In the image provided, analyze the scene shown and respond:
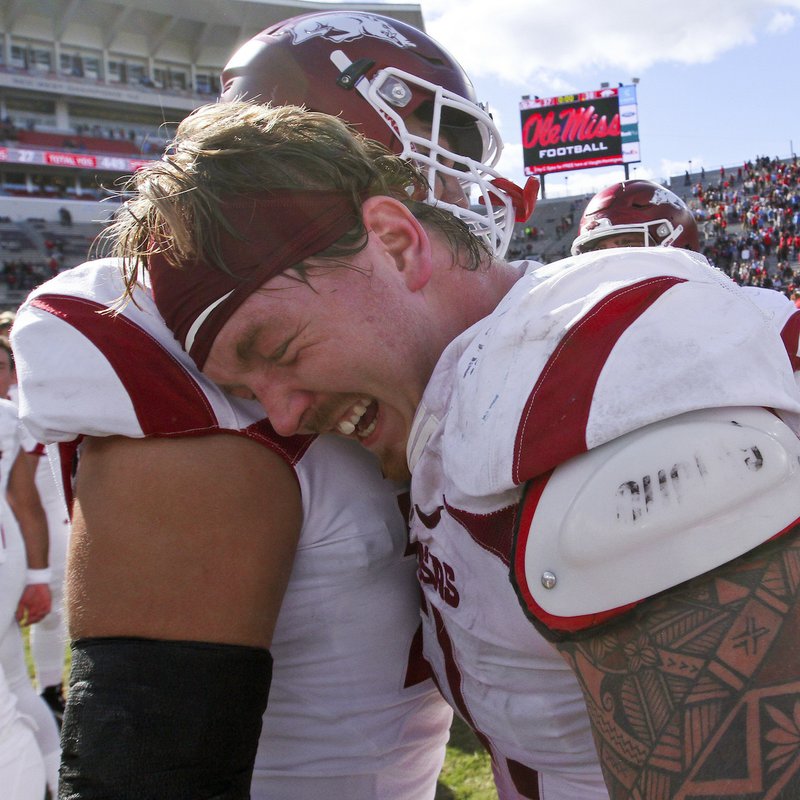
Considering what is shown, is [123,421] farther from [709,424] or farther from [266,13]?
[266,13]

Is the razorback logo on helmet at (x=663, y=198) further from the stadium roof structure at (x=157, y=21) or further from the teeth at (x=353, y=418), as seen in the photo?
the stadium roof structure at (x=157, y=21)

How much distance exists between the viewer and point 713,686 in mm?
674

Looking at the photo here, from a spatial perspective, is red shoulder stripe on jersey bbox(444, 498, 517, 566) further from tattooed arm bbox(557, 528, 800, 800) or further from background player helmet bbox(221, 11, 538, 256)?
background player helmet bbox(221, 11, 538, 256)

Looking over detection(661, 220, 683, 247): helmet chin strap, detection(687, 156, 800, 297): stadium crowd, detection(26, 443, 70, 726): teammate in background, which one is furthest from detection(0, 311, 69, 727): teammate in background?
detection(687, 156, 800, 297): stadium crowd

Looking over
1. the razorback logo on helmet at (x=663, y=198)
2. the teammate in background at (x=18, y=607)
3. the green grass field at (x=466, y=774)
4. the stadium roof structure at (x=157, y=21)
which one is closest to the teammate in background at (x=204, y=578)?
the teammate in background at (x=18, y=607)

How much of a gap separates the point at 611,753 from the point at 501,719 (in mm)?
381

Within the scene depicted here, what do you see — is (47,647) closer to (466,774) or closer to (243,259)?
(466,774)

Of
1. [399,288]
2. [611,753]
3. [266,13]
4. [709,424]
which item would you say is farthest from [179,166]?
[266,13]

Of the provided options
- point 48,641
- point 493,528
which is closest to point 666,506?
point 493,528

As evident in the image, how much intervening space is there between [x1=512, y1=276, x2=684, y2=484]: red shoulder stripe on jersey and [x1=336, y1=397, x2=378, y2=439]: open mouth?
493 mm

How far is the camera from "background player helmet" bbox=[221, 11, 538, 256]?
63.8 inches

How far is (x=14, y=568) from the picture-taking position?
119 inches

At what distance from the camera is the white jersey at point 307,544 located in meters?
1.09

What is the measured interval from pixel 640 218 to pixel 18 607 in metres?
3.97
